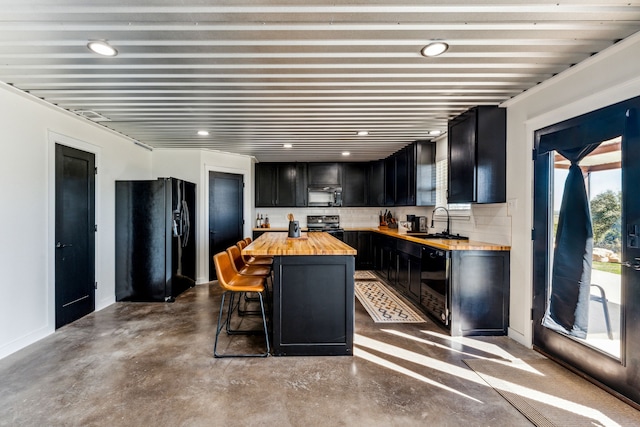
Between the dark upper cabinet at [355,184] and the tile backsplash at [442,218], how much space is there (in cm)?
28

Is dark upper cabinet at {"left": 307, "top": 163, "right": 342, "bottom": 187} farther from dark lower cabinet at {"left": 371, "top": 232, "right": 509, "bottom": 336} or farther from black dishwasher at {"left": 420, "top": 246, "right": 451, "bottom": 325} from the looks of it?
dark lower cabinet at {"left": 371, "top": 232, "right": 509, "bottom": 336}

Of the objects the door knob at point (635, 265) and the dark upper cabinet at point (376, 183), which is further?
the dark upper cabinet at point (376, 183)

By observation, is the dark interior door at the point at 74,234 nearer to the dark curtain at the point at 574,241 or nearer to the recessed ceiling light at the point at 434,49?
the recessed ceiling light at the point at 434,49

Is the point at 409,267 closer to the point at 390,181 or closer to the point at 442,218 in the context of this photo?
the point at 442,218

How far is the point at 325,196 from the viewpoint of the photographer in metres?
6.41

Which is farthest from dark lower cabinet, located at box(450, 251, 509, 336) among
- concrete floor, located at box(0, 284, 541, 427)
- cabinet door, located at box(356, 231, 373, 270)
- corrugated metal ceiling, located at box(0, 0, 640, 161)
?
cabinet door, located at box(356, 231, 373, 270)

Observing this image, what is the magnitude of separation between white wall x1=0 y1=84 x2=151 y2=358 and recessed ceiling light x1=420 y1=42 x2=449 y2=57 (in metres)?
3.46

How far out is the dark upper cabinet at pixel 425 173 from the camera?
4539mm

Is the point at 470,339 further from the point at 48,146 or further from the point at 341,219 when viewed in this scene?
the point at 48,146

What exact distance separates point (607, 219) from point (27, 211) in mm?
4812

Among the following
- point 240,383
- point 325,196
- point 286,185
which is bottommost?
point 240,383

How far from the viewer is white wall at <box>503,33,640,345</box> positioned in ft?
6.24

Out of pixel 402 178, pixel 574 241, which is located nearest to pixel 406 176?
pixel 402 178

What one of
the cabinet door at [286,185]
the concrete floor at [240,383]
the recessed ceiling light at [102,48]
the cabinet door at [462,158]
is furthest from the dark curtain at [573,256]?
the cabinet door at [286,185]
